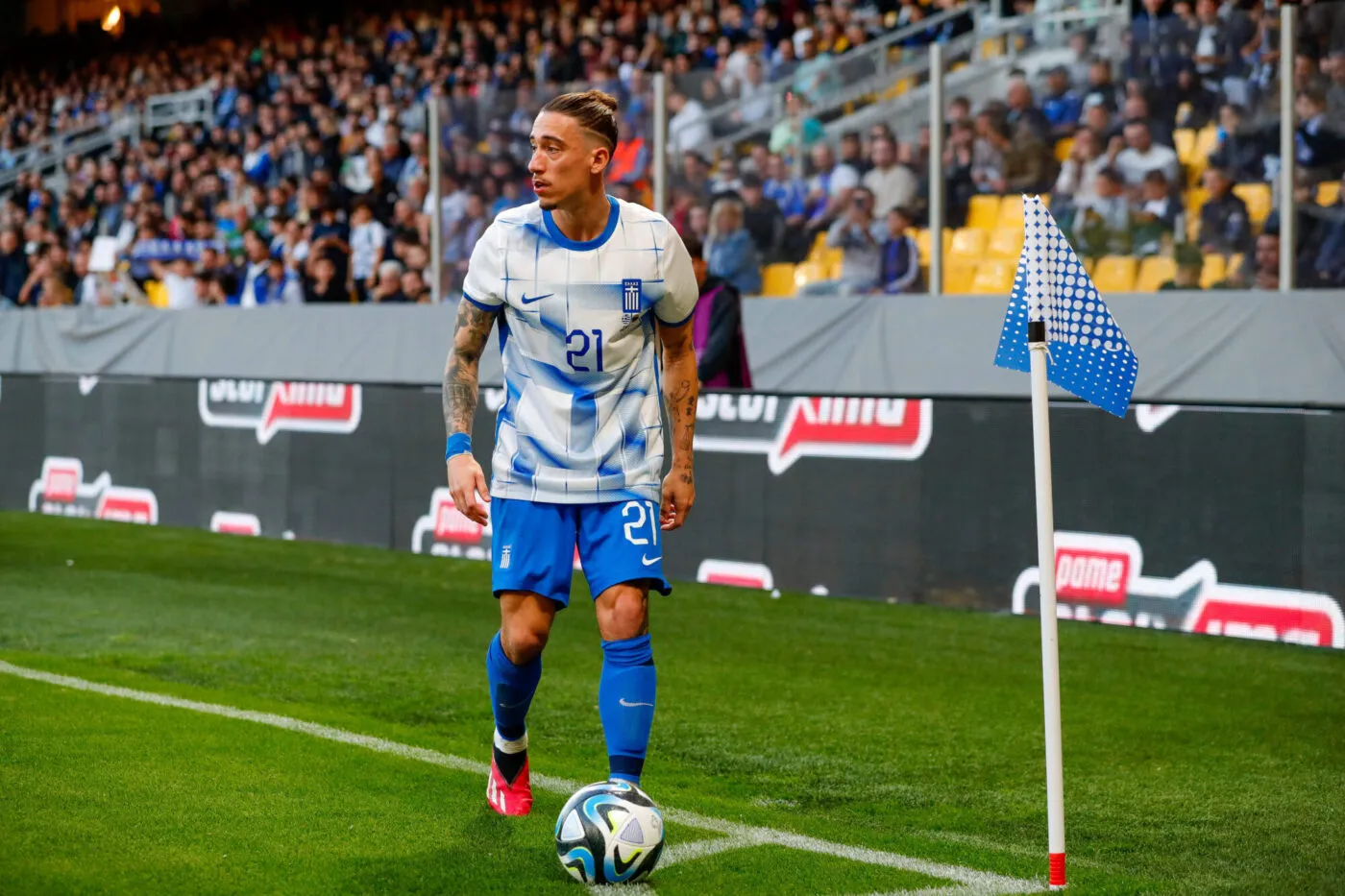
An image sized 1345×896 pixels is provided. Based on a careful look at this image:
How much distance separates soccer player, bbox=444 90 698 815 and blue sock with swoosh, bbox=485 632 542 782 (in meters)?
0.07

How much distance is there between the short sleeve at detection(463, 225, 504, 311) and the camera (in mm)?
4777

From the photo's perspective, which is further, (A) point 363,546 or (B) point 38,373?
(B) point 38,373

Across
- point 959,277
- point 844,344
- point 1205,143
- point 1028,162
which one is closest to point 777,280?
point 844,344

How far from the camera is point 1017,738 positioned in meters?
6.64

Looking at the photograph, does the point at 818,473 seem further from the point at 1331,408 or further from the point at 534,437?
the point at 534,437

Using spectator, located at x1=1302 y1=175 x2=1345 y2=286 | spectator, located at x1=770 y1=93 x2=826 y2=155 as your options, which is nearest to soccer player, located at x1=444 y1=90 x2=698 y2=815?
spectator, located at x1=1302 y1=175 x2=1345 y2=286

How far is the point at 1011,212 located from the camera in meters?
11.3

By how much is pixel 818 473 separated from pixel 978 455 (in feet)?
3.68

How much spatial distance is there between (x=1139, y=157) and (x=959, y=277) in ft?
5.15

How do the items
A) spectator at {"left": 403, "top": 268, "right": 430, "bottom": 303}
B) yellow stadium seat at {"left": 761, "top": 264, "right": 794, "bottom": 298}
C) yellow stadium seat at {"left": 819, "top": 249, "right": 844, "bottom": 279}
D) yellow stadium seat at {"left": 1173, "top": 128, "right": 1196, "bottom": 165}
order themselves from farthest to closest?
spectator at {"left": 403, "top": 268, "right": 430, "bottom": 303}, yellow stadium seat at {"left": 761, "top": 264, "right": 794, "bottom": 298}, yellow stadium seat at {"left": 819, "top": 249, "right": 844, "bottom": 279}, yellow stadium seat at {"left": 1173, "top": 128, "right": 1196, "bottom": 165}

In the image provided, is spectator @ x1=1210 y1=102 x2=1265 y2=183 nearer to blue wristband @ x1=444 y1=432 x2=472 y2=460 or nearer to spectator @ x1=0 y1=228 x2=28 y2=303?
blue wristband @ x1=444 y1=432 x2=472 y2=460

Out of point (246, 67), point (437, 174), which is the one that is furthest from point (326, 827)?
point (246, 67)

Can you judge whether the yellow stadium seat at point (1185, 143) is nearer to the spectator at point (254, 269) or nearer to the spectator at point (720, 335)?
the spectator at point (720, 335)

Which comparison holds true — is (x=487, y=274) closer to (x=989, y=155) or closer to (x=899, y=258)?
(x=989, y=155)
